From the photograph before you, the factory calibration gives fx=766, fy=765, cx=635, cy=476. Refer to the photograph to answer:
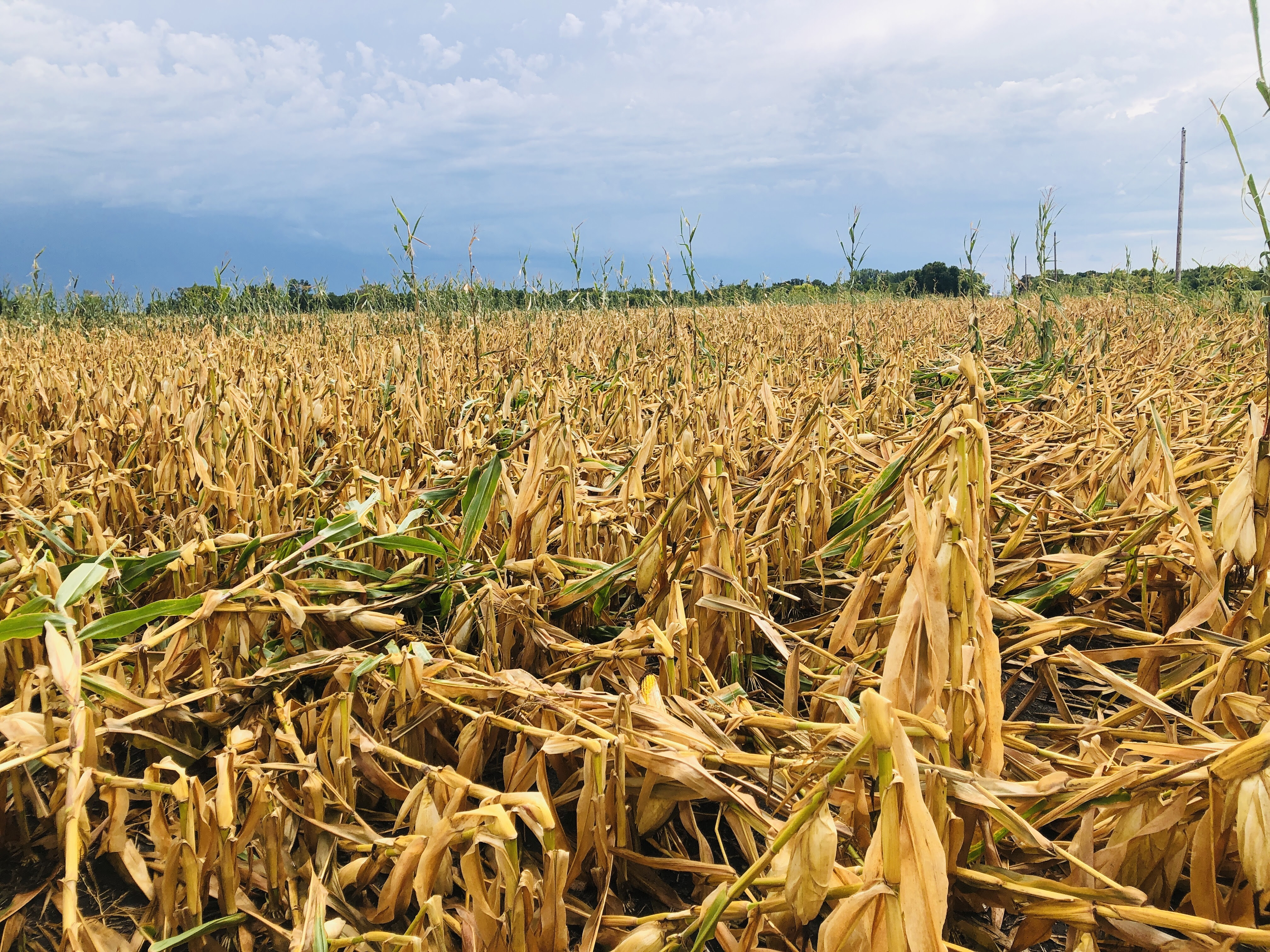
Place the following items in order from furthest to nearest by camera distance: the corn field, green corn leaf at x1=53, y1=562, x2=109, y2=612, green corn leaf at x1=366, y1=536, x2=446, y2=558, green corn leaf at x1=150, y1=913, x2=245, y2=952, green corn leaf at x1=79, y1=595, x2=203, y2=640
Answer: green corn leaf at x1=366, y1=536, x2=446, y2=558
green corn leaf at x1=79, y1=595, x2=203, y2=640
green corn leaf at x1=53, y1=562, x2=109, y2=612
green corn leaf at x1=150, y1=913, x2=245, y2=952
the corn field

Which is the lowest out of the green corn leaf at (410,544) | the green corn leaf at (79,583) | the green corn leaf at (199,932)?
the green corn leaf at (199,932)

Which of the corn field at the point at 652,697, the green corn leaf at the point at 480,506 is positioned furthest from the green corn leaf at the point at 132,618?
the green corn leaf at the point at 480,506

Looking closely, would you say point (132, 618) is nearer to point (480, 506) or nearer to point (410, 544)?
point (410, 544)

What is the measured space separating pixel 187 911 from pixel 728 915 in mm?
637

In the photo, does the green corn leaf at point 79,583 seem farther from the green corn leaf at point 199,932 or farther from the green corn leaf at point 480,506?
the green corn leaf at point 480,506

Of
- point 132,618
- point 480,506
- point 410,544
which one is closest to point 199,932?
point 132,618

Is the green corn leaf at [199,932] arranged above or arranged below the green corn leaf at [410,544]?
below

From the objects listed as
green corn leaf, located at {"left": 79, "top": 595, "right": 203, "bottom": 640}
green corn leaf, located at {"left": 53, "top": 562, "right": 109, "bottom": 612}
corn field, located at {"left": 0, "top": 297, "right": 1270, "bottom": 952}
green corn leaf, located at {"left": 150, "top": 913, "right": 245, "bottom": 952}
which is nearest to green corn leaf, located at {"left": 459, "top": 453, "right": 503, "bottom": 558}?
corn field, located at {"left": 0, "top": 297, "right": 1270, "bottom": 952}

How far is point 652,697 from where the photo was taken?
998 mm

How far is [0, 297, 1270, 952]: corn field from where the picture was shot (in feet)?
2.26

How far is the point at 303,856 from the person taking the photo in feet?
3.01

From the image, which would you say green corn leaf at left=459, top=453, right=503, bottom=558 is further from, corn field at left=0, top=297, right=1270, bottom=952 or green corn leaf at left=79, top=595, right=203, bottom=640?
green corn leaf at left=79, top=595, right=203, bottom=640

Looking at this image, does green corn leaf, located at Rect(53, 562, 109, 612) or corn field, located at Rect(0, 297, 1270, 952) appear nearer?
corn field, located at Rect(0, 297, 1270, 952)

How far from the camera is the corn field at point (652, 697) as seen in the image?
688mm
